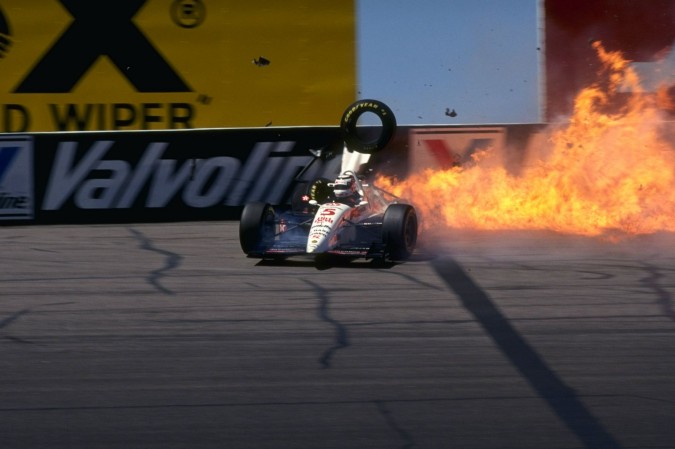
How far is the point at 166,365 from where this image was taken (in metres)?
6.65

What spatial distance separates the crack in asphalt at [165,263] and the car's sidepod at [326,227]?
4.61 feet

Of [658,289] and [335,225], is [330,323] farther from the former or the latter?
[658,289]

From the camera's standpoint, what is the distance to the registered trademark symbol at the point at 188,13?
51.2 ft

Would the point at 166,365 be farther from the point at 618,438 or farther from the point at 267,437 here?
the point at 618,438

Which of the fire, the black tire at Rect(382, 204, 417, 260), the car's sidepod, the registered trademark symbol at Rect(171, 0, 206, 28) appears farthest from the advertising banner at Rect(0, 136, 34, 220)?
the black tire at Rect(382, 204, 417, 260)

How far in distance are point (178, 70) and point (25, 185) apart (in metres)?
2.76

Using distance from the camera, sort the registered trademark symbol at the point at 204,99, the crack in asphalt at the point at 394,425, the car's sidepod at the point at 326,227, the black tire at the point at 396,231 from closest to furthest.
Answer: the crack in asphalt at the point at 394,425
the car's sidepod at the point at 326,227
the black tire at the point at 396,231
the registered trademark symbol at the point at 204,99

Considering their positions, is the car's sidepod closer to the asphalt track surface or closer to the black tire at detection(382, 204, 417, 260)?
the asphalt track surface

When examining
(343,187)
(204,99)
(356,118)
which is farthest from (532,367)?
(204,99)

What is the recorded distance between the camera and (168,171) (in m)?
14.5

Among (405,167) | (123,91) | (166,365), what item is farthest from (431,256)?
(123,91)

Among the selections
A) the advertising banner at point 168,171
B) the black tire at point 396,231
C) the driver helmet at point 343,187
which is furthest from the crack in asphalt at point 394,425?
the advertising banner at point 168,171

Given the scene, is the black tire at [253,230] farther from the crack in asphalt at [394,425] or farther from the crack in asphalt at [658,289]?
the crack in asphalt at [394,425]

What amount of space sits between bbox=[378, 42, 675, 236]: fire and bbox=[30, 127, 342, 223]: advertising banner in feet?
4.57
